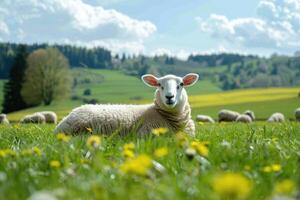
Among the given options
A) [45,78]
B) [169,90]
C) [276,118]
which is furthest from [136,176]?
[45,78]

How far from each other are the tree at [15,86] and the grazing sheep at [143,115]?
73.9 m

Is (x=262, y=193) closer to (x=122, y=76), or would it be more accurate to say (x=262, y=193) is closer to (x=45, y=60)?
(x=45, y=60)

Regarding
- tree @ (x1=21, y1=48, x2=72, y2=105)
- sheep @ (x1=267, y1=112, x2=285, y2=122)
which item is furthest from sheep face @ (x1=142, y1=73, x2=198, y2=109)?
tree @ (x1=21, y1=48, x2=72, y2=105)

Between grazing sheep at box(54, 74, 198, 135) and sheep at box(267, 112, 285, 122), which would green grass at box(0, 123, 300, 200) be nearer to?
grazing sheep at box(54, 74, 198, 135)

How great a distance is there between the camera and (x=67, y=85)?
86.4 m

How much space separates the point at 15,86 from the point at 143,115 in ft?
245

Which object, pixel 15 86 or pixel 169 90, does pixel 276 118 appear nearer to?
pixel 169 90

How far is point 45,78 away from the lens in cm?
8256

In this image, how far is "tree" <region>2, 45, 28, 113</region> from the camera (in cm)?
8056

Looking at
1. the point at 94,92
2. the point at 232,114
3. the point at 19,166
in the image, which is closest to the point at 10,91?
the point at 232,114

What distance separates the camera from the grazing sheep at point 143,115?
9.37 m

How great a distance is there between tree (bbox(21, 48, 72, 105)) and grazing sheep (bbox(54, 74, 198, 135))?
73.3m

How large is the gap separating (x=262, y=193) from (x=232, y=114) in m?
36.5

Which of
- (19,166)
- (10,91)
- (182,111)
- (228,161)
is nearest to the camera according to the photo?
(19,166)
